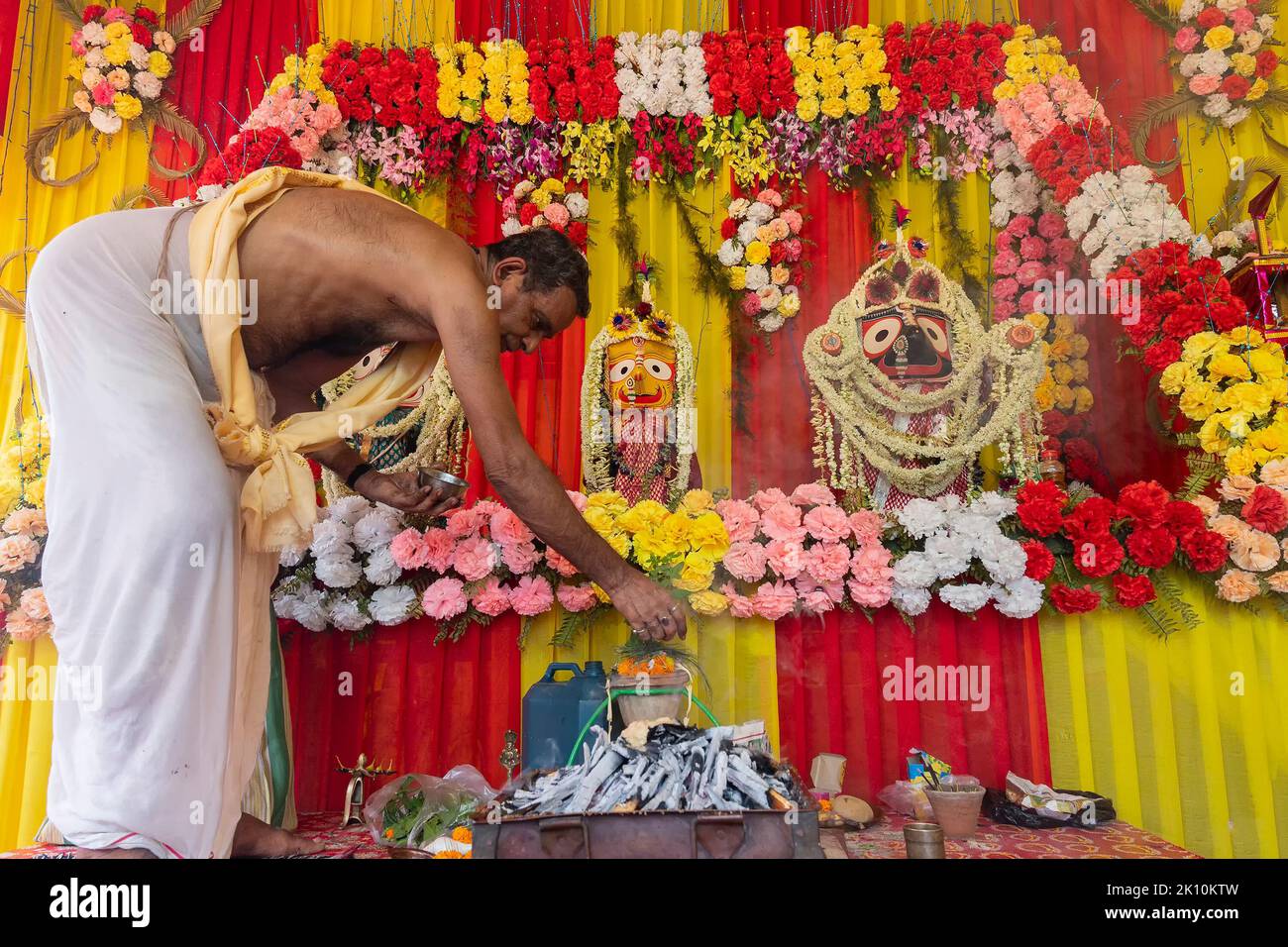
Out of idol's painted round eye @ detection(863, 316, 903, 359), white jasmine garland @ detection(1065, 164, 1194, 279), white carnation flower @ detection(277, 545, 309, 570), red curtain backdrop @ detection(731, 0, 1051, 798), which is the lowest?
red curtain backdrop @ detection(731, 0, 1051, 798)

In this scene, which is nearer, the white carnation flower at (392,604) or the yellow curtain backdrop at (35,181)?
the white carnation flower at (392,604)

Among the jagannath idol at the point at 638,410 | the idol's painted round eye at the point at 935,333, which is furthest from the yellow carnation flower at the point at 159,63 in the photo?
the idol's painted round eye at the point at 935,333

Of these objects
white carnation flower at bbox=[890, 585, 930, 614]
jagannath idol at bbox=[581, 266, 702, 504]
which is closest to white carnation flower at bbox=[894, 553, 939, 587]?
white carnation flower at bbox=[890, 585, 930, 614]

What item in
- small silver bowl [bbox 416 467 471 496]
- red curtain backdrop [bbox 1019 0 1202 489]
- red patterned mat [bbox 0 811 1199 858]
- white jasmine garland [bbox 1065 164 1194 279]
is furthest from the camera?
red curtain backdrop [bbox 1019 0 1202 489]

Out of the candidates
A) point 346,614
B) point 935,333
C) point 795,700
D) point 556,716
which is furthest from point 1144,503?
point 346,614

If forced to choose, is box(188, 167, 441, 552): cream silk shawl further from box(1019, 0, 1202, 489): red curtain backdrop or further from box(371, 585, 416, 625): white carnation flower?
box(1019, 0, 1202, 489): red curtain backdrop

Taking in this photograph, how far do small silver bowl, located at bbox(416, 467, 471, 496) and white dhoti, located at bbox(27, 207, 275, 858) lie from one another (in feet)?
2.48

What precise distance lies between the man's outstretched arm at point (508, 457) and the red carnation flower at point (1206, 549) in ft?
6.80

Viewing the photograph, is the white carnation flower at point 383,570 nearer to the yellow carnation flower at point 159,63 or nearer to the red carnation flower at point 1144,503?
the red carnation flower at point 1144,503

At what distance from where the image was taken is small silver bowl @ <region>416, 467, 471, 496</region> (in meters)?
2.80

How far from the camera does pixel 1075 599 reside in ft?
10.8

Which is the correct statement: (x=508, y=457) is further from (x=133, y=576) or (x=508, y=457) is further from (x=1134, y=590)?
(x=1134, y=590)

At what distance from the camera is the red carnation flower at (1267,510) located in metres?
3.25

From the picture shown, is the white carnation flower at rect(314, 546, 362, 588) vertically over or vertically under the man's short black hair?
under
